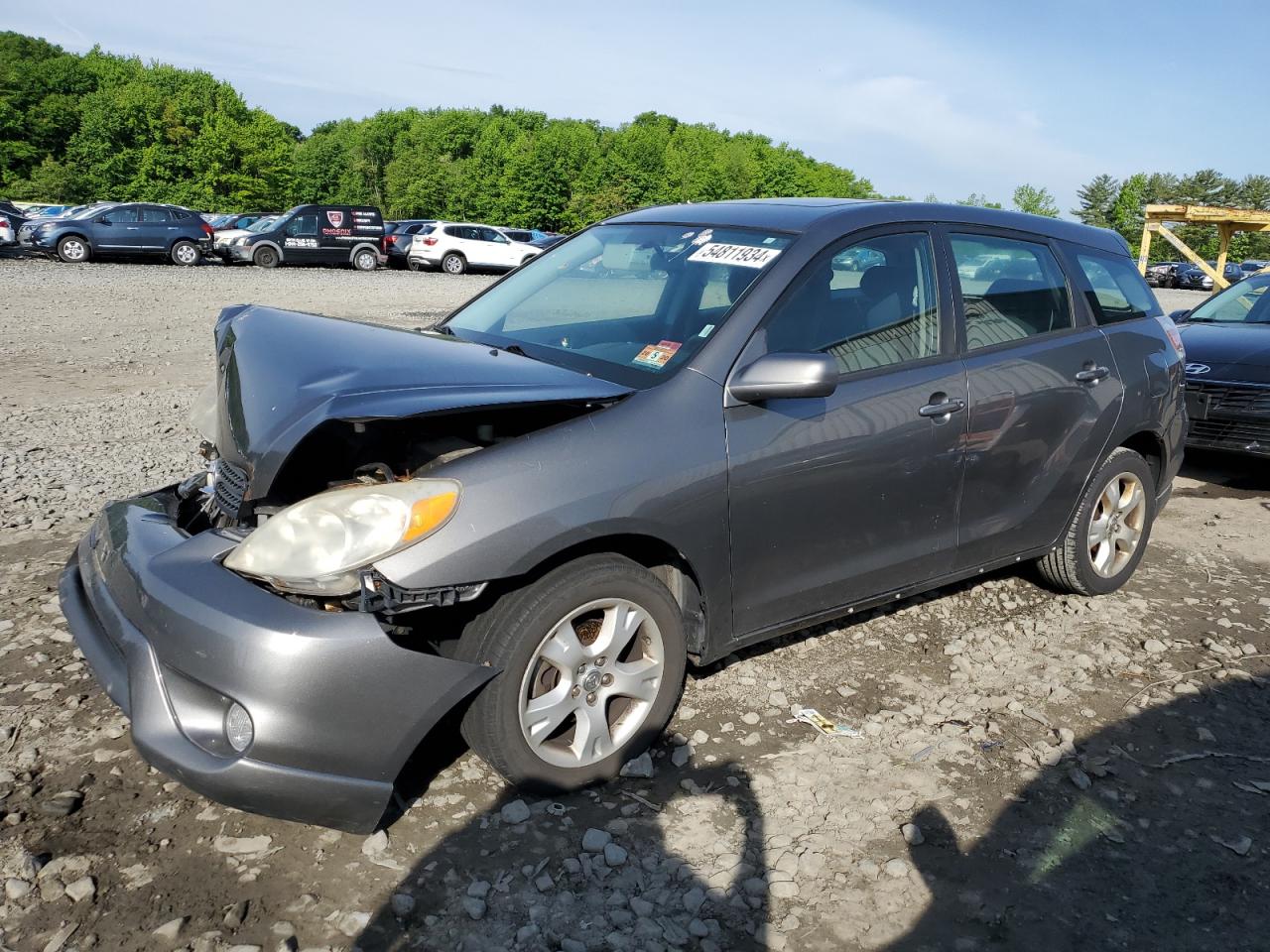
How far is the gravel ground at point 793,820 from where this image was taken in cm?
260

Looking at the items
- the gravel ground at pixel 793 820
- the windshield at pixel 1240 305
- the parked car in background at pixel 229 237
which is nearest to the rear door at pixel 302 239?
the parked car in background at pixel 229 237

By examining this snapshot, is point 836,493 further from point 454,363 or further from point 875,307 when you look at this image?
point 454,363

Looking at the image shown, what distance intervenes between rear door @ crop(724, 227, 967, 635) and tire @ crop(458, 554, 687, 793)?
1.22 ft

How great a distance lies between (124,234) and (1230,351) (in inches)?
1043

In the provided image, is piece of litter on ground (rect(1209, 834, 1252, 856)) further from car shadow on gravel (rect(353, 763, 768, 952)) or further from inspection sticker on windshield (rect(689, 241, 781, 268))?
inspection sticker on windshield (rect(689, 241, 781, 268))

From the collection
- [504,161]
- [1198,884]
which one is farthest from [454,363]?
[504,161]

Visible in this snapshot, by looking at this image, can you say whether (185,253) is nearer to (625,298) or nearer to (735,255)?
(625,298)

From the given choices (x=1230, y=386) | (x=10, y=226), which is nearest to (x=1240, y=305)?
(x=1230, y=386)

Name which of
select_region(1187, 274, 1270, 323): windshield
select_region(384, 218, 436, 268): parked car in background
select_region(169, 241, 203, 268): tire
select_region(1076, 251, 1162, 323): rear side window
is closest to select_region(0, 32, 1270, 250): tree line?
select_region(384, 218, 436, 268): parked car in background

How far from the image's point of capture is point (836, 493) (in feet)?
11.5

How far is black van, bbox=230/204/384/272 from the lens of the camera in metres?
28.6

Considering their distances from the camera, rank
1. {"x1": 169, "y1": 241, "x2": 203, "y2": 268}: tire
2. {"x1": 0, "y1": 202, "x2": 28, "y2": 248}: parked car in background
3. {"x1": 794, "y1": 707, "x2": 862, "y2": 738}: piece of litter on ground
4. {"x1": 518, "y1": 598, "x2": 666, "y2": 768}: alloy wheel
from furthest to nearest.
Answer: {"x1": 169, "y1": 241, "x2": 203, "y2": 268}: tire < {"x1": 0, "y1": 202, "x2": 28, "y2": 248}: parked car in background < {"x1": 794, "y1": 707, "x2": 862, "y2": 738}: piece of litter on ground < {"x1": 518, "y1": 598, "x2": 666, "y2": 768}: alloy wheel

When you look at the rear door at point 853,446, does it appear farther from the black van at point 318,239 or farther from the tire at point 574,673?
the black van at point 318,239

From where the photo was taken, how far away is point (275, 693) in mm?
2537
